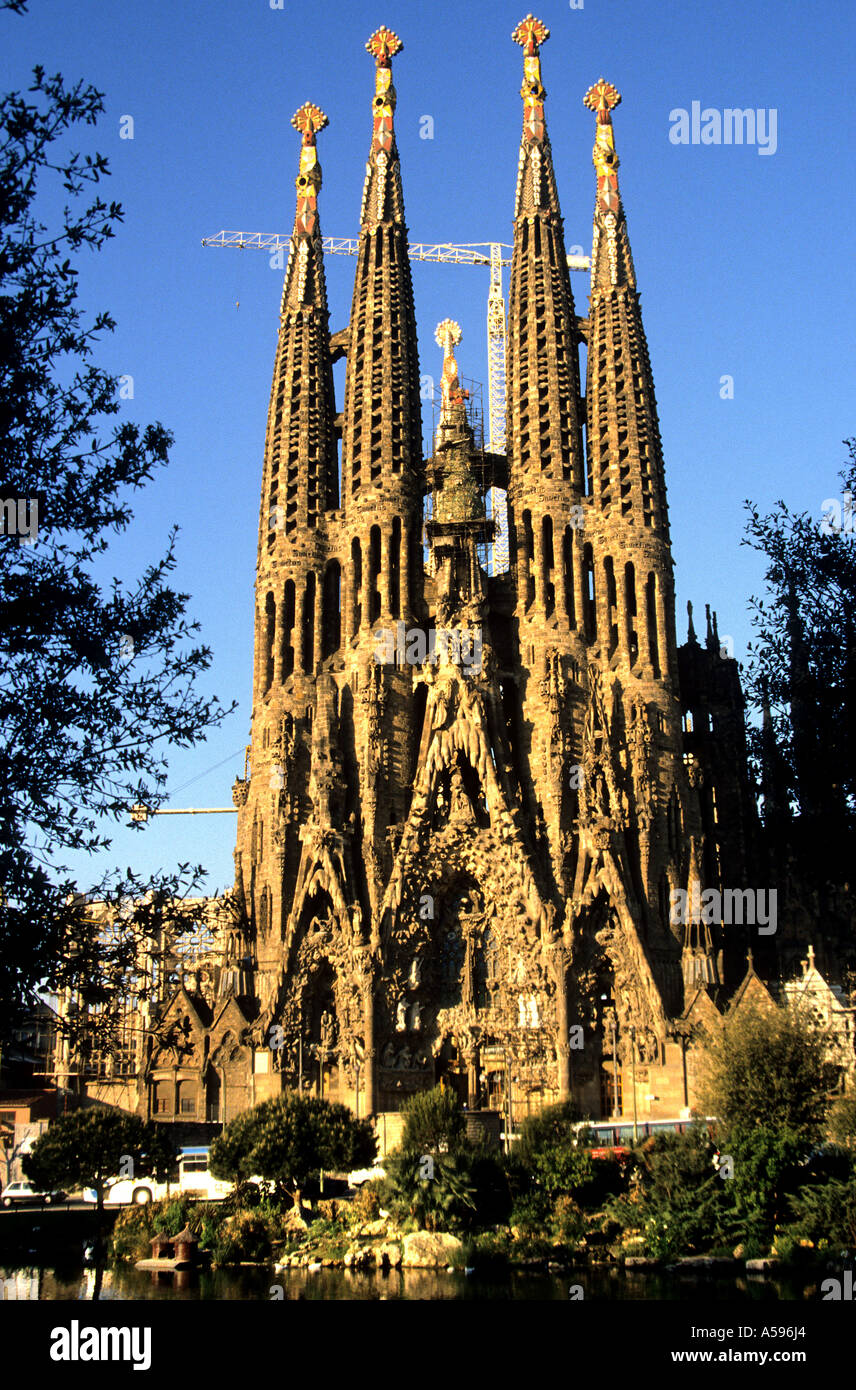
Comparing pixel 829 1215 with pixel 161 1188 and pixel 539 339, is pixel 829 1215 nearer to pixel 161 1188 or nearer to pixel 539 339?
pixel 161 1188

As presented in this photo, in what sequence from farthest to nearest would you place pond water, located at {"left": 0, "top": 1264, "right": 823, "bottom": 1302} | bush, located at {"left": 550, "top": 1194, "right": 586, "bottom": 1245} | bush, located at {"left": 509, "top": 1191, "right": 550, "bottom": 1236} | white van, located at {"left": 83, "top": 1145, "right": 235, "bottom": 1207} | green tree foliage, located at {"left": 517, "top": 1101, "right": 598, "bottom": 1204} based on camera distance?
white van, located at {"left": 83, "top": 1145, "right": 235, "bottom": 1207}
green tree foliage, located at {"left": 517, "top": 1101, "right": 598, "bottom": 1204}
bush, located at {"left": 509, "top": 1191, "right": 550, "bottom": 1236}
bush, located at {"left": 550, "top": 1194, "right": 586, "bottom": 1245}
pond water, located at {"left": 0, "top": 1264, "right": 823, "bottom": 1302}

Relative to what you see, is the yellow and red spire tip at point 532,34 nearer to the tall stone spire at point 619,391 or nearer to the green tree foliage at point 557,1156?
the tall stone spire at point 619,391

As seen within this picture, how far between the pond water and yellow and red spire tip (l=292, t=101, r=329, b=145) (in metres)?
56.0

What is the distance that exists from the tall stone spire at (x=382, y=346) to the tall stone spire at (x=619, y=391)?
8.37 metres

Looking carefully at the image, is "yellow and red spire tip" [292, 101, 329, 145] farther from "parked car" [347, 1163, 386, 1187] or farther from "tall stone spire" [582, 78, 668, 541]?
"parked car" [347, 1163, 386, 1187]

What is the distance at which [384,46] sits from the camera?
69.4 meters

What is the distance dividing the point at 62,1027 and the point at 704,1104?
22.4 m

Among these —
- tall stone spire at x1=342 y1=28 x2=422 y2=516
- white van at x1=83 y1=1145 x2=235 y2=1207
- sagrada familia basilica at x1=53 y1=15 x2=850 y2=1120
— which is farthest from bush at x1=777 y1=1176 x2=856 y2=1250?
tall stone spire at x1=342 y1=28 x2=422 y2=516

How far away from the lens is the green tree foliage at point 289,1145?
1439 inches

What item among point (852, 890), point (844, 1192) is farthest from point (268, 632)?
point (844, 1192)

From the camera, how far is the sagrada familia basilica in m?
54.0

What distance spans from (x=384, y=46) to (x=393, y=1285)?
60.0 m

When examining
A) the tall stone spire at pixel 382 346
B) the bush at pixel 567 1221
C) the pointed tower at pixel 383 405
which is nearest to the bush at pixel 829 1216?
the bush at pixel 567 1221

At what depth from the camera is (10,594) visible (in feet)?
48.6
